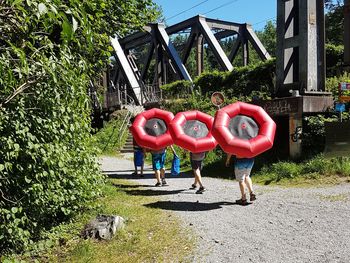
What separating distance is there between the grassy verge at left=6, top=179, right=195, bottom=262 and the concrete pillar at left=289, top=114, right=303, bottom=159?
194 inches

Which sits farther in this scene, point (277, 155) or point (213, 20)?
point (213, 20)

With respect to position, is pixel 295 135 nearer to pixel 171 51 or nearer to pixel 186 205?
pixel 186 205

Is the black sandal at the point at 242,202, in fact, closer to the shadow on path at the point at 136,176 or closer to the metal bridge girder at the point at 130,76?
the shadow on path at the point at 136,176

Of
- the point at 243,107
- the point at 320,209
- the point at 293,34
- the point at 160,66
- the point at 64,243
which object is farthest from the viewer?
the point at 160,66

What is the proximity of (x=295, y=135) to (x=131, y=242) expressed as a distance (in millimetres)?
6525

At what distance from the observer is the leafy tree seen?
4484 millimetres

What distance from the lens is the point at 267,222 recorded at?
6.43m

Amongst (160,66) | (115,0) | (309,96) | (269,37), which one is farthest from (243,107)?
(269,37)

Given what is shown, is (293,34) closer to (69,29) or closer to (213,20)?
(69,29)

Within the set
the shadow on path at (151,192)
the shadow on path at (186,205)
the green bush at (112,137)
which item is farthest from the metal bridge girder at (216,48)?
the shadow on path at (186,205)

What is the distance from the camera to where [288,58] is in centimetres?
1289

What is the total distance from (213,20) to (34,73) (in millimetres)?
31479

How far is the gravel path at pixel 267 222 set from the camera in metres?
5.12

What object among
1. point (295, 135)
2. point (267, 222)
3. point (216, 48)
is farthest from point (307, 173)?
point (216, 48)
